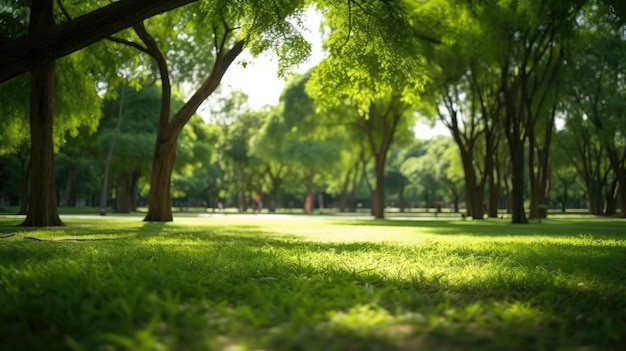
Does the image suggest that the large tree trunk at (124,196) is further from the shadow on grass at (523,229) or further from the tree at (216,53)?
the shadow on grass at (523,229)

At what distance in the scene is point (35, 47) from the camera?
709 cm

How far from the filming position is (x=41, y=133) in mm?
15102

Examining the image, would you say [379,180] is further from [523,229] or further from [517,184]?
[523,229]

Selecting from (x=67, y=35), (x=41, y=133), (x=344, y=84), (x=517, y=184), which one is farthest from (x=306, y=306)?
(x=517, y=184)

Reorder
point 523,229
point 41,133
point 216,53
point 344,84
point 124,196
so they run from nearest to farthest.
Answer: point 41,133
point 344,84
point 523,229
point 216,53
point 124,196

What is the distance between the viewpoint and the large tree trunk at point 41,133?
14609 mm

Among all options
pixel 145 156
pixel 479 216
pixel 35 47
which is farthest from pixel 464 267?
pixel 145 156

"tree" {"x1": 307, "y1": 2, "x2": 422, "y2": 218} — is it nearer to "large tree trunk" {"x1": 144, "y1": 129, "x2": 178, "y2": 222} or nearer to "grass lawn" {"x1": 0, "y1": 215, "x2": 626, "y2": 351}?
"large tree trunk" {"x1": 144, "y1": 129, "x2": 178, "y2": 222}

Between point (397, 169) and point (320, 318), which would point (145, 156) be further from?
point (397, 169)

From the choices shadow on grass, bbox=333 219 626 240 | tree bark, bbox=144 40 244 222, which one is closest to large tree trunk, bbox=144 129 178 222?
tree bark, bbox=144 40 244 222

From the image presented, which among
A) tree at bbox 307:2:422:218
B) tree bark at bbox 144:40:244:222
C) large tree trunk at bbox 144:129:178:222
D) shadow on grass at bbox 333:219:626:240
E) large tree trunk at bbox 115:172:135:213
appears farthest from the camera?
large tree trunk at bbox 115:172:135:213

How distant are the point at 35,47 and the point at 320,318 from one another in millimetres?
5995

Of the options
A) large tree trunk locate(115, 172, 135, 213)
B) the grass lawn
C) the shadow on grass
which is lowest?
the shadow on grass

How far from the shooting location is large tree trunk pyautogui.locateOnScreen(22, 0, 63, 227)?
1461 centimetres
